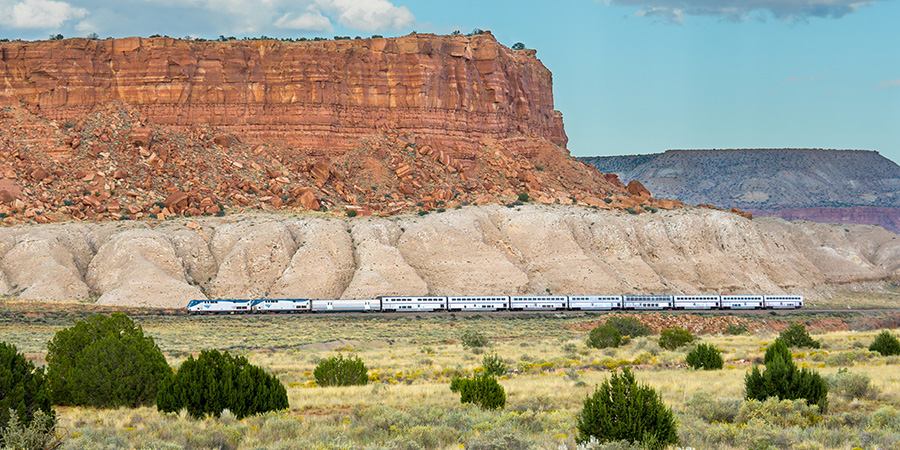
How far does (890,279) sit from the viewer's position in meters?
100

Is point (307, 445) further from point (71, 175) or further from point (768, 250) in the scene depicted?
point (768, 250)

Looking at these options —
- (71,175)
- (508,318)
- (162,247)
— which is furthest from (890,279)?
(71,175)

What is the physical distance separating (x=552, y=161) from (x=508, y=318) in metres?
42.2

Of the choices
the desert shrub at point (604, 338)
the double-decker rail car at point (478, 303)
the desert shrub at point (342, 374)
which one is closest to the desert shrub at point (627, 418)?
the desert shrub at point (342, 374)

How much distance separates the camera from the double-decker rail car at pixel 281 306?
6900 centimetres

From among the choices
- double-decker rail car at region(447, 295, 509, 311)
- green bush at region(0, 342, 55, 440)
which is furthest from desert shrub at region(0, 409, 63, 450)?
double-decker rail car at region(447, 295, 509, 311)

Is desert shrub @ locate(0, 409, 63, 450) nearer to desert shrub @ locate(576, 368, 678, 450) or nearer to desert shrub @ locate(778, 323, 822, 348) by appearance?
desert shrub @ locate(576, 368, 678, 450)

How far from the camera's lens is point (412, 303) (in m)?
70.5

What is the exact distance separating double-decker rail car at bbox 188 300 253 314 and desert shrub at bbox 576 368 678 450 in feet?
176

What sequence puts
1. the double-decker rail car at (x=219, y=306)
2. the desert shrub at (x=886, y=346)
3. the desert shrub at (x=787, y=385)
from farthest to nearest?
the double-decker rail car at (x=219, y=306)
the desert shrub at (x=886, y=346)
the desert shrub at (x=787, y=385)

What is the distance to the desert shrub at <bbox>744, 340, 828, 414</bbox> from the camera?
2070 centimetres

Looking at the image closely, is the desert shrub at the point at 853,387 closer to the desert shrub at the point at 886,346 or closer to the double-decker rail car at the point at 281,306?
the desert shrub at the point at 886,346

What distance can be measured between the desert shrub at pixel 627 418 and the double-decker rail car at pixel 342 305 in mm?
53532

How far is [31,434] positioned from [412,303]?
181 ft
